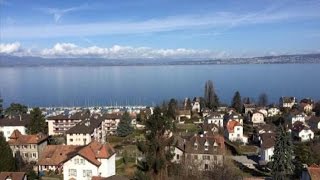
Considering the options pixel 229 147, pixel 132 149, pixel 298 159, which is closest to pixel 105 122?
pixel 132 149

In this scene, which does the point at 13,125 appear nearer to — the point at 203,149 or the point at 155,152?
the point at 203,149

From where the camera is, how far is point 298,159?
93.8 feet

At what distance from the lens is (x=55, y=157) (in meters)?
30.7

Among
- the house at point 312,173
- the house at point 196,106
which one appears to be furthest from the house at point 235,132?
the house at point 312,173

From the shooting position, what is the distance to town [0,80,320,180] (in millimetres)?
20883

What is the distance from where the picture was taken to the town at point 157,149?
2088 cm

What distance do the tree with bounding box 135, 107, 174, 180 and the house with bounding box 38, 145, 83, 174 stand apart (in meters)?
11.0

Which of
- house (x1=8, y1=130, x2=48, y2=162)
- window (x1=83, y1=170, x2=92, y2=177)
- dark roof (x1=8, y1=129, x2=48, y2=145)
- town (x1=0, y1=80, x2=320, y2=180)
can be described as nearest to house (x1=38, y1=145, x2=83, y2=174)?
town (x1=0, y1=80, x2=320, y2=180)

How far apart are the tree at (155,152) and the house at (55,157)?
11.0 metres

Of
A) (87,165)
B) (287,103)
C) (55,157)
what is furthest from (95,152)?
(287,103)

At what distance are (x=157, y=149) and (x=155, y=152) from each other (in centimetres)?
19

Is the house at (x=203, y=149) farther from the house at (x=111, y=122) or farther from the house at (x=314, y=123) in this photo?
the house at (x=314, y=123)

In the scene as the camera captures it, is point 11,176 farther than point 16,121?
No

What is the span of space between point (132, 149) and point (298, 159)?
51.0ft
